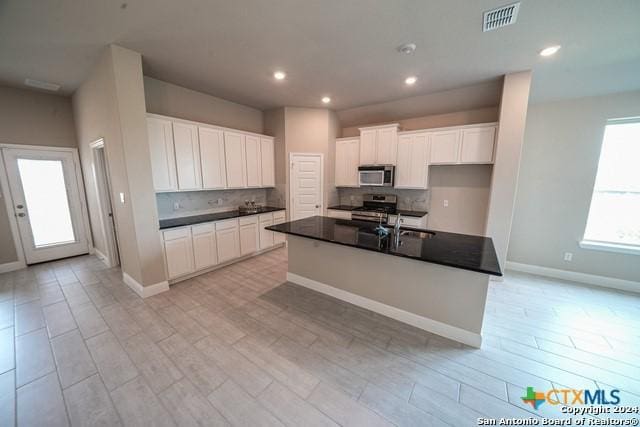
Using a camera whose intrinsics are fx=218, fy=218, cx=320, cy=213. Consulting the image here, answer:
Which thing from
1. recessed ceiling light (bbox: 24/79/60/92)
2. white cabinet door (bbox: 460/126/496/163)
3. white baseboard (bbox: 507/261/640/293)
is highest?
recessed ceiling light (bbox: 24/79/60/92)

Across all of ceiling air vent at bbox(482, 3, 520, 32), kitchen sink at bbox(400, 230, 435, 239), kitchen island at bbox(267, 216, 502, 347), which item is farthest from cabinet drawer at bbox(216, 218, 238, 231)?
ceiling air vent at bbox(482, 3, 520, 32)

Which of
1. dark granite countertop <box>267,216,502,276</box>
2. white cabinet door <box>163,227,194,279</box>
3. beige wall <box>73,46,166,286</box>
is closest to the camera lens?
dark granite countertop <box>267,216,502,276</box>

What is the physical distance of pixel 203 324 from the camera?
2.36 meters

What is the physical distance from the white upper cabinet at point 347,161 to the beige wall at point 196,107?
191cm

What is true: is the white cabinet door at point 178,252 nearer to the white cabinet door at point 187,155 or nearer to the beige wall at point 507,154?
the white cabinet door at point 187,155

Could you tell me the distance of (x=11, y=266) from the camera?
3.62 m

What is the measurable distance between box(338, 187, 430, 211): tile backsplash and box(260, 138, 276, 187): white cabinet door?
1.67 meters

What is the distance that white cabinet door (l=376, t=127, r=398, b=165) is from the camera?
170 inches

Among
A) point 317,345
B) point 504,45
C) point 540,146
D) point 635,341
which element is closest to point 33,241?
point 317,345

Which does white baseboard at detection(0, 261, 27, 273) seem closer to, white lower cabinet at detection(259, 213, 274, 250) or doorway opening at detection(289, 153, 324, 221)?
white lower cabinet at detection(259, 213, 274, 250)

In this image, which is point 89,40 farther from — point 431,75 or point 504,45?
point 504,45

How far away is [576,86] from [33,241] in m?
8.97

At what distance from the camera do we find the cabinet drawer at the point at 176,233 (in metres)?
3.07

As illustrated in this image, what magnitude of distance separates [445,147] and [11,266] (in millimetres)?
7658
